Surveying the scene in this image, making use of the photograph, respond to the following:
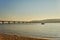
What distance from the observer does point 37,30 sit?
3.20m

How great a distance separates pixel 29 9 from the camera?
293 cm

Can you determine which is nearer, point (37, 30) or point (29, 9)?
point (29, 9)

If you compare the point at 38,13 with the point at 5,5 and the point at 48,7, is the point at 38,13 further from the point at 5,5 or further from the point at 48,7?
the point at 5,5

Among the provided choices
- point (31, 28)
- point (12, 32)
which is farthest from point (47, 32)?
point (12, 32)

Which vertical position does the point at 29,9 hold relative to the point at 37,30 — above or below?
above

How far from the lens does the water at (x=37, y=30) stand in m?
2.94

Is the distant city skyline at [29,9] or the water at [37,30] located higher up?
the distant city skyline at [29,9]

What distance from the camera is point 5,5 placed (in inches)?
120

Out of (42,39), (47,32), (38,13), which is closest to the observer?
(42,39)

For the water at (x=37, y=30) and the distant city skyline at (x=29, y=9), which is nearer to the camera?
the distant city skyline at (x=29, y=9)

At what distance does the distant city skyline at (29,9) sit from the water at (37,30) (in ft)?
0.77

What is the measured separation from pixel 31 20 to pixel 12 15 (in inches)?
17.8

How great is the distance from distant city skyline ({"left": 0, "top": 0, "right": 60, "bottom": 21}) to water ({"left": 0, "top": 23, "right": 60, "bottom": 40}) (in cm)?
24

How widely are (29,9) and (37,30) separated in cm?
59
